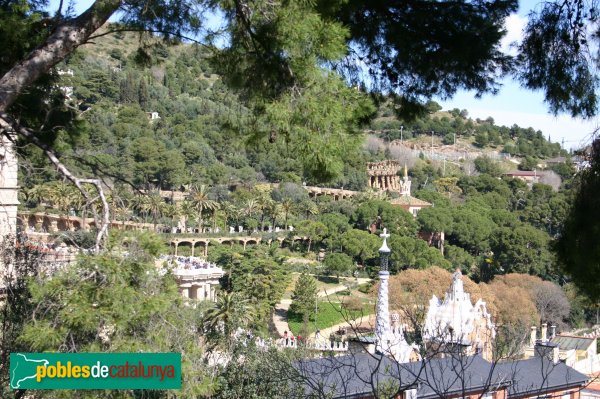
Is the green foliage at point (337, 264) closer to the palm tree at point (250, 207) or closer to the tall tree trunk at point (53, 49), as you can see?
the palm tree at point (250, 207)

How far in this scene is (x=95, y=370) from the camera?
4.27 metres

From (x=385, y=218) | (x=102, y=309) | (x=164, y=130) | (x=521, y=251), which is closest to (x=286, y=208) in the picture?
(x=385, y=218)

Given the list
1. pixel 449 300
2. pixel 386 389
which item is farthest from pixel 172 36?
pixel 449 300

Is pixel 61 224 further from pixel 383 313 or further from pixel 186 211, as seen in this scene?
pixel 383 313

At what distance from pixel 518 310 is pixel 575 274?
28.4 meters

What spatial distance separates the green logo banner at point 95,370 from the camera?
4.21 meters

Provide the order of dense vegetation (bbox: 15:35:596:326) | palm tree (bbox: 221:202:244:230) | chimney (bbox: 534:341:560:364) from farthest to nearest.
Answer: palm tree (bbox: 221:202:244:230)
dense vegetation (bbox: 15:35:596:326)
chimney (bbox: 534:341:560:364)

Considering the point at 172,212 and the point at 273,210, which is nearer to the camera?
the point at 172,212

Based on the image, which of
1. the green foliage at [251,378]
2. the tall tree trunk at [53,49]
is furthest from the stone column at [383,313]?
the tall tree trunk at [53,49]

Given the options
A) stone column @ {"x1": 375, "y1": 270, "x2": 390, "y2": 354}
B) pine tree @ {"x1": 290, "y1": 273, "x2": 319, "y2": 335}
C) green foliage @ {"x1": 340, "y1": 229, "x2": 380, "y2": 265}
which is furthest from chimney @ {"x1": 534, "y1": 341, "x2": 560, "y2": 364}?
green foliage @ {"x1": 340, "y1": 229, "x2": 380, "y2": 265}

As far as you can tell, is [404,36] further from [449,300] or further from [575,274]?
[449,300]

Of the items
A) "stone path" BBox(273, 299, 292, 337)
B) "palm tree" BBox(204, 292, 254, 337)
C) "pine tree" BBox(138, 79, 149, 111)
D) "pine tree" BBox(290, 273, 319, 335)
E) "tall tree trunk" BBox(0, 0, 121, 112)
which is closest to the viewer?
"tall tree trunk" BBox(0, 0, 121, 112)

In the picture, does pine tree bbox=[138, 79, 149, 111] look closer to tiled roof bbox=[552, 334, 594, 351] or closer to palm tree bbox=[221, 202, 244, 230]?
palm tree bbox=[221, 202, 244, 230]

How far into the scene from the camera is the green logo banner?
4.21 meters
